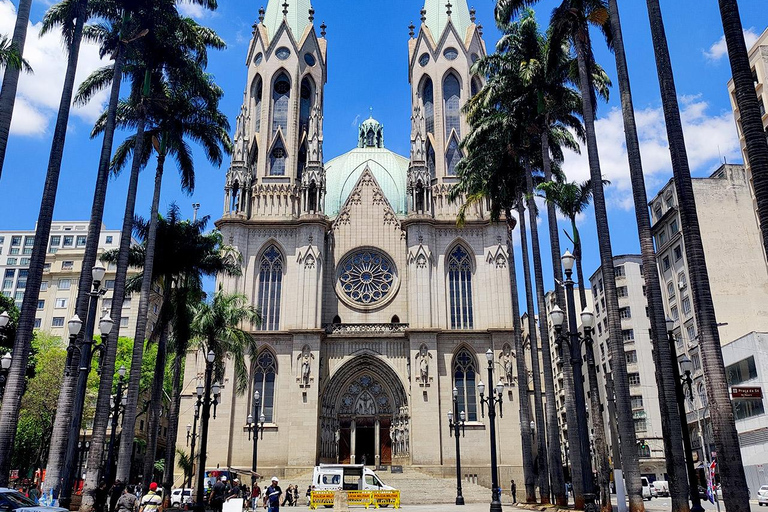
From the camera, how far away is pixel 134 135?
96.6ft

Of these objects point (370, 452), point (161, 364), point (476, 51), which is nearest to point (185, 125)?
point (161, 364)

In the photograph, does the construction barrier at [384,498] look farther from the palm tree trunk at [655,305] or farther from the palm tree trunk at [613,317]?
the palm tree trunk at [655,305]

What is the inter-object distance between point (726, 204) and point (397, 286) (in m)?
26.5

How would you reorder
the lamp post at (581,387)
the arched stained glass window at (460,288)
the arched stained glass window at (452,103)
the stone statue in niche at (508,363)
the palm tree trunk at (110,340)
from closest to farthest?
the lamp post at (581,387), the palm tree trunk at (110,340), the stone statue in niche at (508,363), the arched stained glass window at (460,288), the arched stained glass window at (452,103)

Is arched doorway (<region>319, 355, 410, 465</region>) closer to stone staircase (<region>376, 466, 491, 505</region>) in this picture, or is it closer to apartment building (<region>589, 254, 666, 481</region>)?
stone staircase (<region>376, 466, 491, 505</region>)

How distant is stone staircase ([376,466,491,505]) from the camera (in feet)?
121

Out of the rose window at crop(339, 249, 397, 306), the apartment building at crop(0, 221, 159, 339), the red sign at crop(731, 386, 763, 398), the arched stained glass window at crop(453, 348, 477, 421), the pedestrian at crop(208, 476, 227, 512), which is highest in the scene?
the apartment building at crop(0, 221, 159, 339)

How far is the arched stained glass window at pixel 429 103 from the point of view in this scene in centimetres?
5129

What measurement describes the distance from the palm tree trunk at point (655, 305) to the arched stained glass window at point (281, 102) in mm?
34212

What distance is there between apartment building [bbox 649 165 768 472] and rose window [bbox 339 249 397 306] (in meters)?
21.7

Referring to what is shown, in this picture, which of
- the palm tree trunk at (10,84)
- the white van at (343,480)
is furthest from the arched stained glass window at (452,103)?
the palm tree trunk at (10,84)

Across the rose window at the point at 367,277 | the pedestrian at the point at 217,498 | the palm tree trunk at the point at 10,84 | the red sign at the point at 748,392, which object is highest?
the rose window at the point at 367,277

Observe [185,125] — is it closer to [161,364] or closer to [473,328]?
[161,364]

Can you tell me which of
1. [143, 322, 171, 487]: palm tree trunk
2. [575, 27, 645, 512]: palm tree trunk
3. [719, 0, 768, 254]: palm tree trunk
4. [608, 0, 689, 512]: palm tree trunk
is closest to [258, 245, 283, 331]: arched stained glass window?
[143, 322, 171, 487]: palm tree trunk
